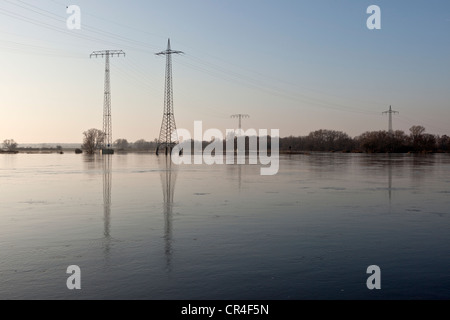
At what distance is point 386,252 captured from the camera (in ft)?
26.9

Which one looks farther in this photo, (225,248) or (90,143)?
(90,143)

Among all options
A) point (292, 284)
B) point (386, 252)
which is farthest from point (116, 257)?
point (386, 252)

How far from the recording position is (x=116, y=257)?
25.2ft

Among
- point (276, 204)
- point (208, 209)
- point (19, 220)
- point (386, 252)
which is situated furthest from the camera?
point (276, 204)

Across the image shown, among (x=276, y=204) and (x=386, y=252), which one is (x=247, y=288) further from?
(x=276, y=204)

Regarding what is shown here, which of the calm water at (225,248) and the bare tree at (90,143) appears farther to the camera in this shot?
the bare tree at (90,143)

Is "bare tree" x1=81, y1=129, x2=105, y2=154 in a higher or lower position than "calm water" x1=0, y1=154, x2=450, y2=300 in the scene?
higher

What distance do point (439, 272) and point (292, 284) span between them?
A: 2.58 meters

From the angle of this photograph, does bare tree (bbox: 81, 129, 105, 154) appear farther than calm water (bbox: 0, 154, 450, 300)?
Yes

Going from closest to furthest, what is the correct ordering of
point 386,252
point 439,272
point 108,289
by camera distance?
point 108,289 < point 439,272 < point 386,252

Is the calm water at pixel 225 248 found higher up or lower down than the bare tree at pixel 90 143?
lower down

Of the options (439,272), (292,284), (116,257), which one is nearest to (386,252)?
(439,272)
